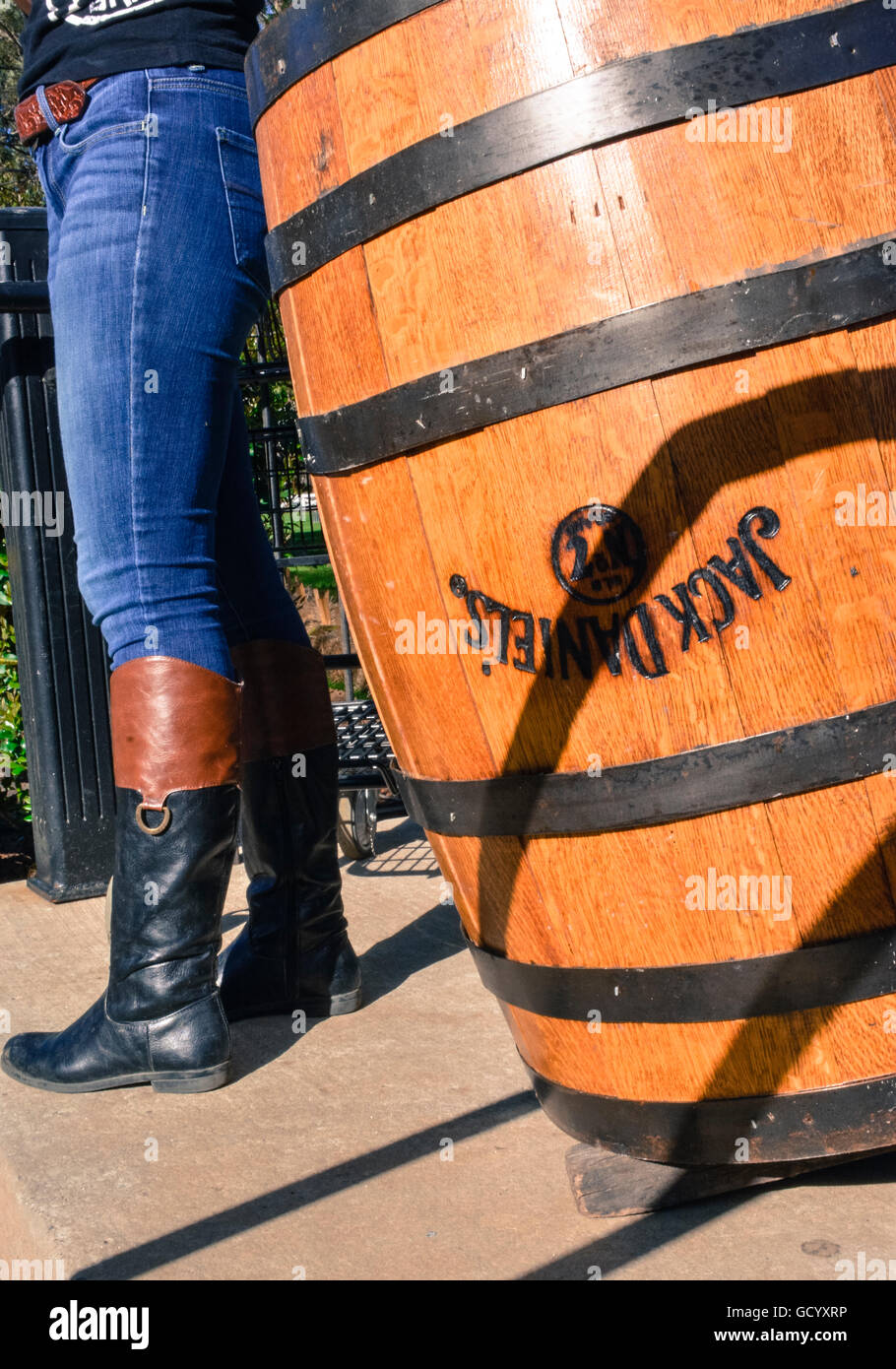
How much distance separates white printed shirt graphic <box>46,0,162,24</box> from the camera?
1.89 meters

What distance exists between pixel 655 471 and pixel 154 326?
2.85ft

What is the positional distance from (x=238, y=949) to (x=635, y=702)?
116 cm

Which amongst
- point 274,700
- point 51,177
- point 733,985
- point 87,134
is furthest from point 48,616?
point 733,985

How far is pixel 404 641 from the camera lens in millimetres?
1578

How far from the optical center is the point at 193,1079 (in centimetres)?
196

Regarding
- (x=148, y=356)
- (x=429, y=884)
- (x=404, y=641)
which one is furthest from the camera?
(x=429, y=884)

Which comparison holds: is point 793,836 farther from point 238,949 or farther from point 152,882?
point 238,949

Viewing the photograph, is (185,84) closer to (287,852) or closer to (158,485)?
(158,485)

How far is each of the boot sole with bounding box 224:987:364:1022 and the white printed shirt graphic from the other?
1.63m

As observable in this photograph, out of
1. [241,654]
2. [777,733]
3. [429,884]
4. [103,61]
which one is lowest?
[429,884]

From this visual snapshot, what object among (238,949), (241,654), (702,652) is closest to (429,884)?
(238,949)

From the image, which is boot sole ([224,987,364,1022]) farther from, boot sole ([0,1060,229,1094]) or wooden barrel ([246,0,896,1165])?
wooden barrel ([246,0,896,1165])

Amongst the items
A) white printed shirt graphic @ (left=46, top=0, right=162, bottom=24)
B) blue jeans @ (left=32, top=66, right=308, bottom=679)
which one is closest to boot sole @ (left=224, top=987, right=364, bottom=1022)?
blue jeans @ (left=32, top=66, right=308, bottom=679)

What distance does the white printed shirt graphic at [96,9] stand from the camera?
1888mm
